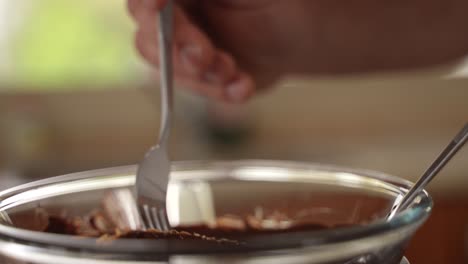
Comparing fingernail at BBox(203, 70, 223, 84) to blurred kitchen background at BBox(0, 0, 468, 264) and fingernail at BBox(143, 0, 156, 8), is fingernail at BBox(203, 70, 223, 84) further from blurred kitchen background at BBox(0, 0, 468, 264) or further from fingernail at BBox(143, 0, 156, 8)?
blurred kitchen background at BBox(0, 0, 468, 264)

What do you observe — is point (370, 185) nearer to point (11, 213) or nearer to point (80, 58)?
point (11, 213)

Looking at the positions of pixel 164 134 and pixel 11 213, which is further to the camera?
pixel 164 134

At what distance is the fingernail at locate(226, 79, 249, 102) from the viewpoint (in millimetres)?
704

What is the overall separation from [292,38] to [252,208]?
35 cm

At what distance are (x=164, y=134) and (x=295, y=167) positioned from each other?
10 centimetres

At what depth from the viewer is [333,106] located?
2.60 meters

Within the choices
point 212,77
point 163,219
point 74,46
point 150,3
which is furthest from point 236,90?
point 74,46

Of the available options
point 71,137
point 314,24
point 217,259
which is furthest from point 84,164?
point 217,259

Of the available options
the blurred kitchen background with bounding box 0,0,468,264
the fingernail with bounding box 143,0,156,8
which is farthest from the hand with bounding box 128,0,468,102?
the blurred kitchen background with bounding box 0,0,468,264

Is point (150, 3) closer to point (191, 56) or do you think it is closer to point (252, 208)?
point (191, 56)

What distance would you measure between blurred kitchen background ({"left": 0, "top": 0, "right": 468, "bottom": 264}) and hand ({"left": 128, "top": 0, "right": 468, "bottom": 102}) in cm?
135

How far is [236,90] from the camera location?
0.71 meters

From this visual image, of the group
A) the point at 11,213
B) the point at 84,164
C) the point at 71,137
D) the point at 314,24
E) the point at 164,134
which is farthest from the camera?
the point at 71,137

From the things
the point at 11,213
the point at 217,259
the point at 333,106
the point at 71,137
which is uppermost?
the point at 217,259
